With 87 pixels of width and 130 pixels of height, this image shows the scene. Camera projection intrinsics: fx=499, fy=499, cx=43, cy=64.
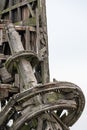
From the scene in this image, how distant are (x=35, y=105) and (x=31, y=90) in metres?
0.65

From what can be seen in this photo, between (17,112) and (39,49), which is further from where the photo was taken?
(39,49)

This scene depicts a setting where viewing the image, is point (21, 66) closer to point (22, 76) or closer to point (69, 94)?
point (22, 76)

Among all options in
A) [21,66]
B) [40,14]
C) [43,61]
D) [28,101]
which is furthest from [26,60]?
[40,14]

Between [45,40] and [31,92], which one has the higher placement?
[45,40]

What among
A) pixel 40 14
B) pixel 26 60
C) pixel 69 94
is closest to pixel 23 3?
pixel 40 14

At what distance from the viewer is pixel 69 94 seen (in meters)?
12.3

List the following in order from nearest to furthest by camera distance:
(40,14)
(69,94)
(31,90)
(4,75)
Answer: (31,90) → (69,94) → (4,75) → (40,14)

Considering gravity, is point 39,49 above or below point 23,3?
below

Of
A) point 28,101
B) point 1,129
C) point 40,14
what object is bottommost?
point 1,129

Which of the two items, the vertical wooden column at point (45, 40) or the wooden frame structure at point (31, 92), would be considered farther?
the vertical wooden column at point (45, 40)

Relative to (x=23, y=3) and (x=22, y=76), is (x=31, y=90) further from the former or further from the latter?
(x=23, y=3)

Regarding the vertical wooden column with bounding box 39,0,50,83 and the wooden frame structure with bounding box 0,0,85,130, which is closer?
the wooden frame structure with bounding box 0,0,85,130

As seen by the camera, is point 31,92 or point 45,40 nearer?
point 31,92

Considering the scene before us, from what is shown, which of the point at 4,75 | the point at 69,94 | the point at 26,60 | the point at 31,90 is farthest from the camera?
the point at 4,75
